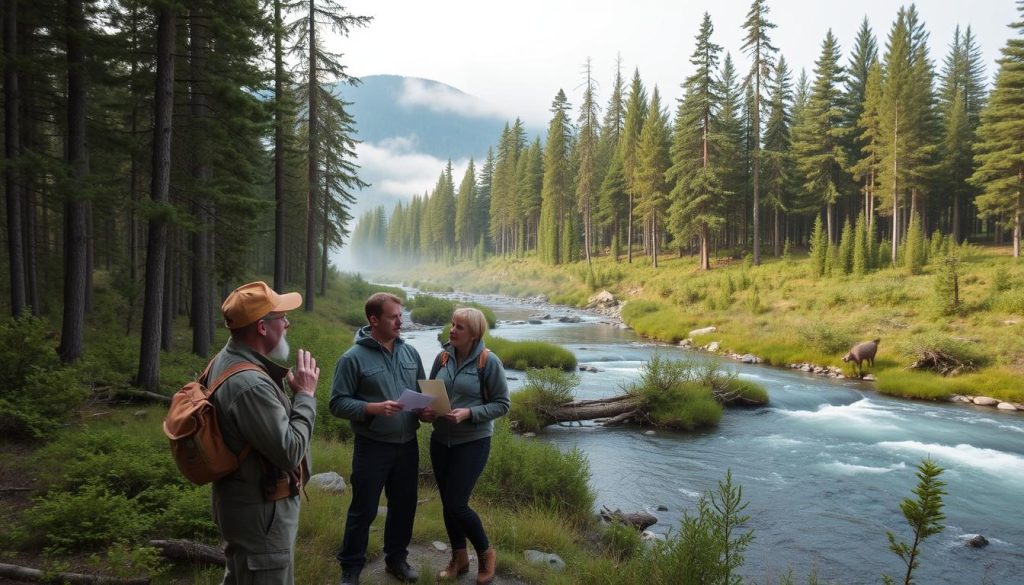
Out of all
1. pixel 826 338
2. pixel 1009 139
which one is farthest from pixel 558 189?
pixel 826 338

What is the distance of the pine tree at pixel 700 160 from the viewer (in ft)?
127

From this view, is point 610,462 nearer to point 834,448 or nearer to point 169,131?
point 834,448

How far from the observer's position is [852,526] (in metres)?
8.48

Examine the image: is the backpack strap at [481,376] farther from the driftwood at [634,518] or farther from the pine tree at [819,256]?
the pine tree at [819,256]

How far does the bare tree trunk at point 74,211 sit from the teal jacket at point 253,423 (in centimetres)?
1059

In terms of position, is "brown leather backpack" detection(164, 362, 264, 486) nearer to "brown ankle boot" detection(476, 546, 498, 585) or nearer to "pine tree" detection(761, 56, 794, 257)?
"brown ankle boot" detection(476, 546, 498, 585)

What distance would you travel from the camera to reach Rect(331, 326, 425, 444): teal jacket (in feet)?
13.9

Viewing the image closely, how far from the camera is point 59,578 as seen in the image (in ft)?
13.4

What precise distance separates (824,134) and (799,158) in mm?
2246

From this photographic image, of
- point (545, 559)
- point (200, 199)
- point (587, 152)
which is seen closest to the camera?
point (545, 559)

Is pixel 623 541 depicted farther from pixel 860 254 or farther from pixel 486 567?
pixel 860 254

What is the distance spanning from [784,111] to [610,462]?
4520 centimetres

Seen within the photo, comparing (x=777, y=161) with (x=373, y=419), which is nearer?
(x=373, y=419)

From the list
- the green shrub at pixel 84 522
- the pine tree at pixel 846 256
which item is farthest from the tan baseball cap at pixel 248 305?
the pine tree at pixel 846 256
